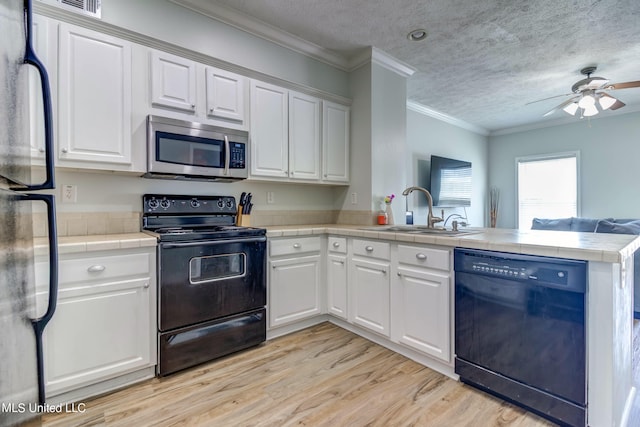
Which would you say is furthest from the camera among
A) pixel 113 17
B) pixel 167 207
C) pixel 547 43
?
pixel 547 43

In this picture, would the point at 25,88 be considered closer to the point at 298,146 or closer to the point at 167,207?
the point at 167,207

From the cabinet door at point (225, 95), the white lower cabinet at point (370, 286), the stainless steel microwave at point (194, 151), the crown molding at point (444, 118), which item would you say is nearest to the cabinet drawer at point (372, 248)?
the white lower cabinet at point (370, 286)

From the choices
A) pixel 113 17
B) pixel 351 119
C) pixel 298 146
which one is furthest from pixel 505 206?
pixel 113 17

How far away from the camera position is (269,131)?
2.77 m

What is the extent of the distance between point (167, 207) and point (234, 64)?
50.3 inches

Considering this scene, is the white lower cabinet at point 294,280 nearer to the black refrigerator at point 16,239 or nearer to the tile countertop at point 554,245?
the tile countertop at point 554,245

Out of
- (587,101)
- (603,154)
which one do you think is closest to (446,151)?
(587,101)

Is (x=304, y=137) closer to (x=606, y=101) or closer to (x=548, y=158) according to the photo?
(x=606, y=101)

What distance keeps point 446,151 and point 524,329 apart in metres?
4.18

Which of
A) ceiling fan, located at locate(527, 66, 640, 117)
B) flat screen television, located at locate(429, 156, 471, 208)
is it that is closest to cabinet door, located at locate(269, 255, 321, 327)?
flat screen television, located at locate(429, 156, 471, 208)

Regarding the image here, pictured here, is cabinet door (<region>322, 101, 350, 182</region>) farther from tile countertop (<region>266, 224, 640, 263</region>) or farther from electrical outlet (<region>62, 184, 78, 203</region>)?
electrical outlet (<region>62, 184, 78, 203</region>)

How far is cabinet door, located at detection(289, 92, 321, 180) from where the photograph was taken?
2.92 m

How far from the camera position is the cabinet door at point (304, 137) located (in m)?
2.92

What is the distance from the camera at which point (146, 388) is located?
6.05 ft
